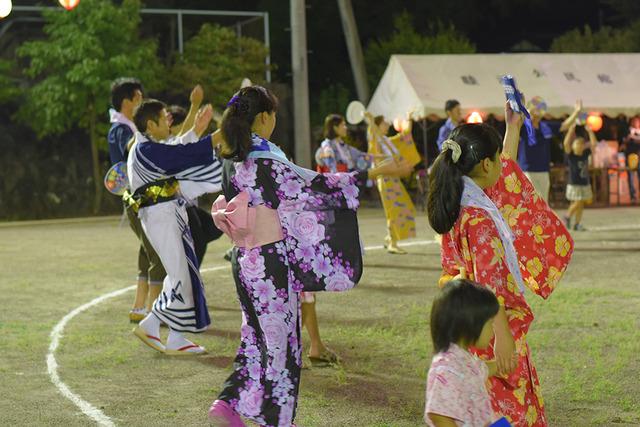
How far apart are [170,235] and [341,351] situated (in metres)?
1.43

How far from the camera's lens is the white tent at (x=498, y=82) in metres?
21.5

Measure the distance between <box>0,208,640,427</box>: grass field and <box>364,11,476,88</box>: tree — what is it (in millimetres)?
17241

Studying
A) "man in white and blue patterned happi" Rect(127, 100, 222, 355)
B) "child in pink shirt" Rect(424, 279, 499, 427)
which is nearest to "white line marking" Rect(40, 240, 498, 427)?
"man in white and blue patterned happi" Rect(127, 100, 222, 355)

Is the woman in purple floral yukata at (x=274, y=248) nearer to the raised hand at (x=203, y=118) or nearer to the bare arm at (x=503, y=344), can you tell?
the bare arm at (x=503, y=344)

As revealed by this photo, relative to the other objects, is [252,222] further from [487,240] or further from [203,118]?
[203,118]

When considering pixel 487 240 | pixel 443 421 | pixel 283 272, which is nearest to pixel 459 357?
pixel 443 421

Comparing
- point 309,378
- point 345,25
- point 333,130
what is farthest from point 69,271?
point 345,25

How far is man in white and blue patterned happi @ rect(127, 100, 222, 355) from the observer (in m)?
7.58

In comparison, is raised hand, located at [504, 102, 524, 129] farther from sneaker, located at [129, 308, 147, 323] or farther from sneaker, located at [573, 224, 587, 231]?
sneaker, located at [573, 224, 587, 231]

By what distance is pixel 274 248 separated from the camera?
5.05 m

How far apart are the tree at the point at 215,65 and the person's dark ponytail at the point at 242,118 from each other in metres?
20.6

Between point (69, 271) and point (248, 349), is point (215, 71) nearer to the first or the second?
point (69, 271)

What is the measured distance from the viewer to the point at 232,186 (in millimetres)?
5098

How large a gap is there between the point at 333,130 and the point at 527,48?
26489 millimetres
